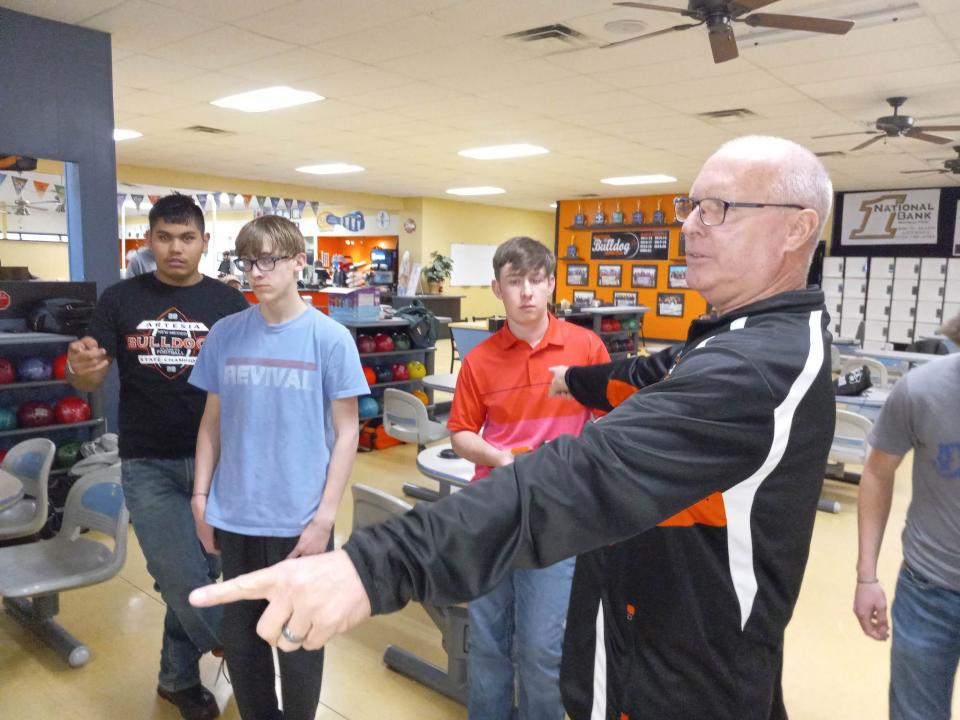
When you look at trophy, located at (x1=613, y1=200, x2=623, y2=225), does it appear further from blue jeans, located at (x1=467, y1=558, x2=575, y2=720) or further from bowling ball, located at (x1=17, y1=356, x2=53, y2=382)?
blue jeans, located at (x1=467, y1=558, x2=575, y2=720)

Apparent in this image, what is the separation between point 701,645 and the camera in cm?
103

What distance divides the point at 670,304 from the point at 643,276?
799 mm

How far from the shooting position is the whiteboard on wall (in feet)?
50.8

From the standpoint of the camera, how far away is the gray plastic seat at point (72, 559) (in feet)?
8.38

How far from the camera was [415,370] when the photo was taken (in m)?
6.54

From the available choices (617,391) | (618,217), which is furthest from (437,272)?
(617,391)

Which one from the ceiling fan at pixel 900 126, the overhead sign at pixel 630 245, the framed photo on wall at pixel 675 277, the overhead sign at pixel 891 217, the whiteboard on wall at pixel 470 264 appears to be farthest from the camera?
the whiteboard on wall at pixel 470 264

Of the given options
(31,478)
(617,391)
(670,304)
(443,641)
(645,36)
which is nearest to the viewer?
(617,391)

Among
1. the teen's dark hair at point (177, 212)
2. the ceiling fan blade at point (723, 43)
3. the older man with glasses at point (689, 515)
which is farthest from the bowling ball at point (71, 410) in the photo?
the ceiling fan blade at point (723, 43)

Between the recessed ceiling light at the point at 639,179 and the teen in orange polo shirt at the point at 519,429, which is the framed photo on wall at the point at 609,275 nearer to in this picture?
the recessed ceiling light at the point at 639,179

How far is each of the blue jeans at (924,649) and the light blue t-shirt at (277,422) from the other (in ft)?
4.75

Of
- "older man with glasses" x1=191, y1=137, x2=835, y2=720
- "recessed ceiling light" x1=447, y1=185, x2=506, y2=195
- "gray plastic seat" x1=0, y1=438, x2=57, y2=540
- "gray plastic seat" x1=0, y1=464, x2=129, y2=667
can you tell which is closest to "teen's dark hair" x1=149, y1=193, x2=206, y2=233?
"gray plastic seat" x1=0, y1=464, x2=129, y2=667

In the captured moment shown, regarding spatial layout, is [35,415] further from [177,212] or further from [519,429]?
[519,429]

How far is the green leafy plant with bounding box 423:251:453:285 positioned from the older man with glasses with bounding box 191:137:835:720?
13.4 metres
